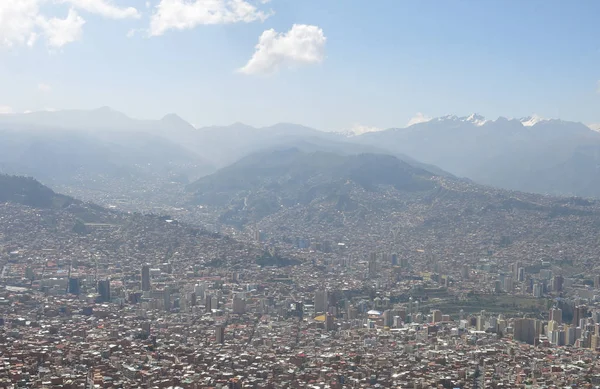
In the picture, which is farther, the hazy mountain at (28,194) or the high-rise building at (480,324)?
the hazy mountain at (28,194)

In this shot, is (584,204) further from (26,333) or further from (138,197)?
(26,333)

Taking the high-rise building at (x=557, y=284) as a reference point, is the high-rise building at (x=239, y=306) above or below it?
below

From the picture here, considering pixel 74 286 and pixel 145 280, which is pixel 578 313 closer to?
pixel 145 280

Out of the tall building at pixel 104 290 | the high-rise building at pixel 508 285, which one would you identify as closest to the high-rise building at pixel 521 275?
the high-rise building at pixel 508 285

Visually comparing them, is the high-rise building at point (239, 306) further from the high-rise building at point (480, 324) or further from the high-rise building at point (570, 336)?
the high-rise building at point (570, 336)

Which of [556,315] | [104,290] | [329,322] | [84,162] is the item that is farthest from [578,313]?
[84,162]

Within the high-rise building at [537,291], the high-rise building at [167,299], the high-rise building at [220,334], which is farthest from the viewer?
the high-rise building at [537,291]

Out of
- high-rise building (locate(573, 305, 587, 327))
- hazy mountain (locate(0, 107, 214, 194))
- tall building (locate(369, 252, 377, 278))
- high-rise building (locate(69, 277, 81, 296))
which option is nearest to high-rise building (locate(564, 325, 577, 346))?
high-rise building (locate(573, 305, 587, 327))
